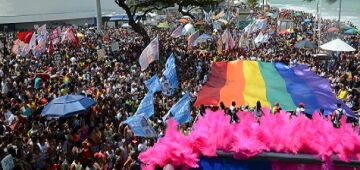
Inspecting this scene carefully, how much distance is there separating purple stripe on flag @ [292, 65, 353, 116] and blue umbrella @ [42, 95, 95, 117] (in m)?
6.61

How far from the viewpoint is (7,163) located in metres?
9.04

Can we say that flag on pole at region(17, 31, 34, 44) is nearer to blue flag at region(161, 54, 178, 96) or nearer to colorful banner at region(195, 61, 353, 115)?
colorful banner at region(195, 61, 353, 115)

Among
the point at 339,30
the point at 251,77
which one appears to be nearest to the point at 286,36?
the point at 339,30

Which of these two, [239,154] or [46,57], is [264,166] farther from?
[46,57]

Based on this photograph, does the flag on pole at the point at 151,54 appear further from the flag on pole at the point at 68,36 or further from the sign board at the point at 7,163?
the flag on pole at the point at 68,36

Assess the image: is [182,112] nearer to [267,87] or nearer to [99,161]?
[99,161]

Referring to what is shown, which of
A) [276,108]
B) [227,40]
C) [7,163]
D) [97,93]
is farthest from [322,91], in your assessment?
[227,40]

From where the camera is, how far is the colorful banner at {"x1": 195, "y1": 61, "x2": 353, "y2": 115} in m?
13.8

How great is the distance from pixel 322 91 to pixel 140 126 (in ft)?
21.7

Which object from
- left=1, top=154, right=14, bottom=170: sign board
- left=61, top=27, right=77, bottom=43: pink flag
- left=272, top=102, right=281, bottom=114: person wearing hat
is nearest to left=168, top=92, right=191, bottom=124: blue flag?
left=272, top=102, right=281, bottom=114: person wearing hat

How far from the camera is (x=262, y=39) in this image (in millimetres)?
27922

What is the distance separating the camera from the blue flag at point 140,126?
1005 cm

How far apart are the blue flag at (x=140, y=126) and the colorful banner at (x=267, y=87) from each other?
146 inches

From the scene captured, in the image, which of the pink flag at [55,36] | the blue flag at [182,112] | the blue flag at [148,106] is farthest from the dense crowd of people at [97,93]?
the pink flag at [55,36]
